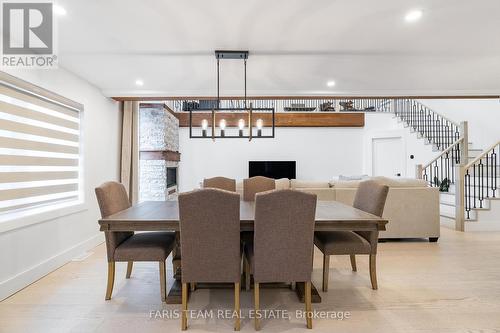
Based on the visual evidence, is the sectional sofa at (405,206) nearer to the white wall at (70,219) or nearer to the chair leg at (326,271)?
the chair leg at (326,271)

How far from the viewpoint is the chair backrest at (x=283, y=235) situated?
1.99 meters

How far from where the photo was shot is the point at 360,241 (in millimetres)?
2658

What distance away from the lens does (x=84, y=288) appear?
2.75m

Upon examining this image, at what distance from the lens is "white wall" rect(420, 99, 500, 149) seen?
682 centimetres

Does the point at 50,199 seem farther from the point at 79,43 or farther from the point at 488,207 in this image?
the point at 488,207

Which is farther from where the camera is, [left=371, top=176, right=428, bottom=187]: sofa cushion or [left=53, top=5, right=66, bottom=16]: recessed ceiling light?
[left=371, top=176, right=428, bottom=187]: sofa cushion

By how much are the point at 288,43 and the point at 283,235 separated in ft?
6.41

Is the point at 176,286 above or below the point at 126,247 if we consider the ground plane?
below

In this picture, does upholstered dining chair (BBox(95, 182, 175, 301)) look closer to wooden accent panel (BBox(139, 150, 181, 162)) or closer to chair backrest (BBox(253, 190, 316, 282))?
chair backrest (BBox(253, 190, 316, 282))

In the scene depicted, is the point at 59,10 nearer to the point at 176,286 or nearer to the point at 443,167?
the point at 176,286

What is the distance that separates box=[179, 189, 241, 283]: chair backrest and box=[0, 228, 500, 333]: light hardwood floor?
1.43ft

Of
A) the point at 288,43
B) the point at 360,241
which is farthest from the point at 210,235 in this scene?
the point at 288,43

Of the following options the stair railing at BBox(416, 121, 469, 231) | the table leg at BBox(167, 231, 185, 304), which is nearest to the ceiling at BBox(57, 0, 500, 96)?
the stair railing at BBox(416, 121, 469, 231)

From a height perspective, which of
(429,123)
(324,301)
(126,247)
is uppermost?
(429,123)
